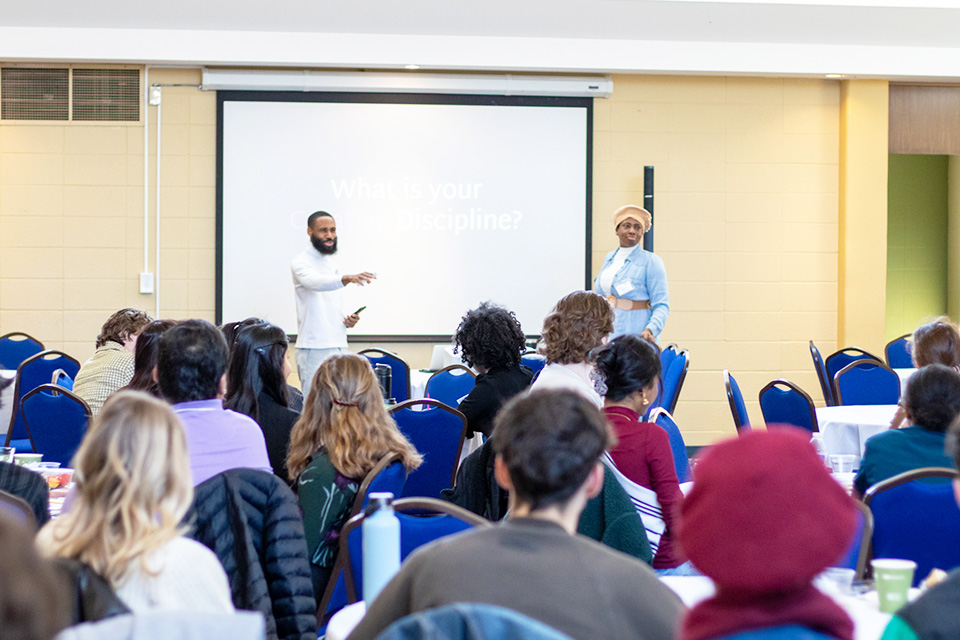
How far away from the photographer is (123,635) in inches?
46.0

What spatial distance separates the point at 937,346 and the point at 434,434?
214cm

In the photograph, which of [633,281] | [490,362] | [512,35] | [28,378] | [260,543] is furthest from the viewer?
[512,35]

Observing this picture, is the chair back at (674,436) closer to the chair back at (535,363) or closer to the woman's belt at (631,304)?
the chair back at (535,363)

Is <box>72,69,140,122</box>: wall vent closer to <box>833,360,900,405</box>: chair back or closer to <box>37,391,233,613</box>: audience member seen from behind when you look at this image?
<box>833,360,900,405</box>: chair back

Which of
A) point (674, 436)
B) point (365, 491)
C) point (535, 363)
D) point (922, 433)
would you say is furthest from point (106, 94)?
point (922, 433)

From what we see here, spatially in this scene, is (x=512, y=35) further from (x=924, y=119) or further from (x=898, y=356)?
(x=898, y=356)

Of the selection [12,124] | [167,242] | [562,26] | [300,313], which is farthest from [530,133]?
[12,124]

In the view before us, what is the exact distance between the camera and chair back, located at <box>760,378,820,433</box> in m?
4.45

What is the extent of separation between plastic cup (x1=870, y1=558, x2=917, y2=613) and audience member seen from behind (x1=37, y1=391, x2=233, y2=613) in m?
1.17

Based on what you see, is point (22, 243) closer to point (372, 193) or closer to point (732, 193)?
point (372, 193)

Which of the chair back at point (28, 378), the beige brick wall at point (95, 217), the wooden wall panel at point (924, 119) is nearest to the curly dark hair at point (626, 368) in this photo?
the chair back at point (28, 378)

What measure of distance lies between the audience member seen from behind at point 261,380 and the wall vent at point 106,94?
4.64 m

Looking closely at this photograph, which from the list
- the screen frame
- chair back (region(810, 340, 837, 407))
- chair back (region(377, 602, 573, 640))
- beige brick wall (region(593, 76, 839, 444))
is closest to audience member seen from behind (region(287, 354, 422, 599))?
chair back (region(377, 602, 573, 640))

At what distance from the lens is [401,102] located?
7.37 m
